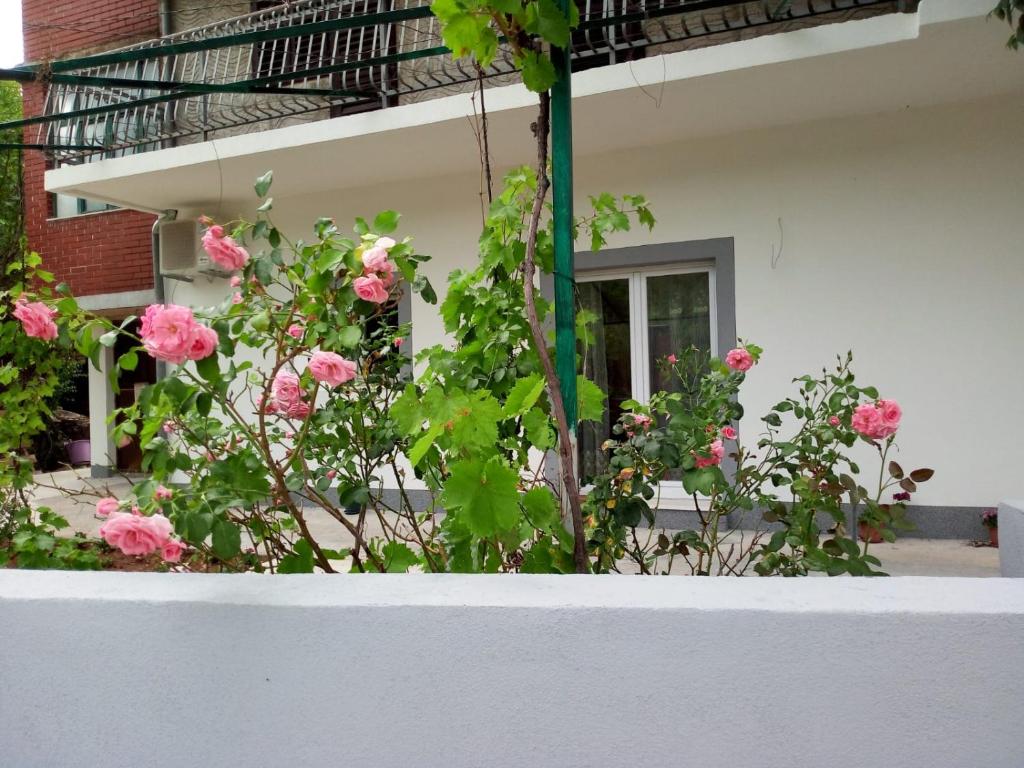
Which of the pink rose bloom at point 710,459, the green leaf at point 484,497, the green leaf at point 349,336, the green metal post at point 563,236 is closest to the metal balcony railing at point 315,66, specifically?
the green metal post at point 563,236

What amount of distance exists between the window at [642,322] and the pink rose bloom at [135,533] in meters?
4.23

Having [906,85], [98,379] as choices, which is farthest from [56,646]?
[98,379]

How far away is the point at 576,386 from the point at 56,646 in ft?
4.63

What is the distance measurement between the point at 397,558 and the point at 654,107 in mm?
3988

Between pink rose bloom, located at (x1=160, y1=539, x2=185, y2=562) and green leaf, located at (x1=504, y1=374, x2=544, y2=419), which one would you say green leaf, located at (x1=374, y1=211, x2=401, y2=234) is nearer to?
green leaf, located at (x1=504, y1=374, x2=544, y2=419)

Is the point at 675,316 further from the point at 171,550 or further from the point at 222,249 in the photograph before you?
the point at 171,550

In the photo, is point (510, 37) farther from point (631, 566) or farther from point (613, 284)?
point (613, 284)

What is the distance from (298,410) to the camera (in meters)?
2.12

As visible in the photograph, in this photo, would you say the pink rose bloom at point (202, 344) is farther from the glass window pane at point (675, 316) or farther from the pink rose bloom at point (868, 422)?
the glass window pane at point (675, 316)

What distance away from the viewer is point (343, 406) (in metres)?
2.28

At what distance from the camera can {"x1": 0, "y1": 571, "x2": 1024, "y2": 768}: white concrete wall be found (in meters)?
1.32

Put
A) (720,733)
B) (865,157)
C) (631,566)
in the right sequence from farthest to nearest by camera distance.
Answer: (865,157) < (631,566) < (720,733)

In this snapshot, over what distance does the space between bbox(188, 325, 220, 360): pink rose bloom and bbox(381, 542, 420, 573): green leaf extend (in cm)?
89

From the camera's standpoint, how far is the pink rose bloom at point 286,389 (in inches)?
80.3
